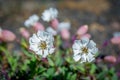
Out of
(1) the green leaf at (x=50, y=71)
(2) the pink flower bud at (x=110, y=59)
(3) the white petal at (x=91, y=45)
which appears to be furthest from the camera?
(2) the pink flower bud at (x=110, y=59)

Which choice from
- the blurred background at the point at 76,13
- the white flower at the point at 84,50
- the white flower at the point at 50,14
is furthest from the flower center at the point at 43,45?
the blurred background at the point at 76,13

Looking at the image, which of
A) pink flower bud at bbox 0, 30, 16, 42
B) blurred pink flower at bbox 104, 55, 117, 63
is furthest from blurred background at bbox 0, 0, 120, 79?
blurred pink flower at bbox 104, 55, 117, 63

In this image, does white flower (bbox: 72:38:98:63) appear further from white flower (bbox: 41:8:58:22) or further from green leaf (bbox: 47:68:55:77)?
white flower (bbox: 41:8:58:22)

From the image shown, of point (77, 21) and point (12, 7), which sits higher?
point (12, 7)

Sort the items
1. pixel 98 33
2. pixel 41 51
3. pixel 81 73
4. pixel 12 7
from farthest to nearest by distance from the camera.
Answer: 1. pixel 12 7
2. pixel 98 33
3. pixel 81 73
4. pixel 41 51

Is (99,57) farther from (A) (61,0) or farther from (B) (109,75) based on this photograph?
(A) (61,0)

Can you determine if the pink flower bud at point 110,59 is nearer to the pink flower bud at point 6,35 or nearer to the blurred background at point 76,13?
the pink flower bud at point 6,35

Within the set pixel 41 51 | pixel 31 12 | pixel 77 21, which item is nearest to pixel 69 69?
pixel 41 51

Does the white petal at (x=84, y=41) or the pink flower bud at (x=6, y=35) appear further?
the pink flower bud at (x=6, y=35)
